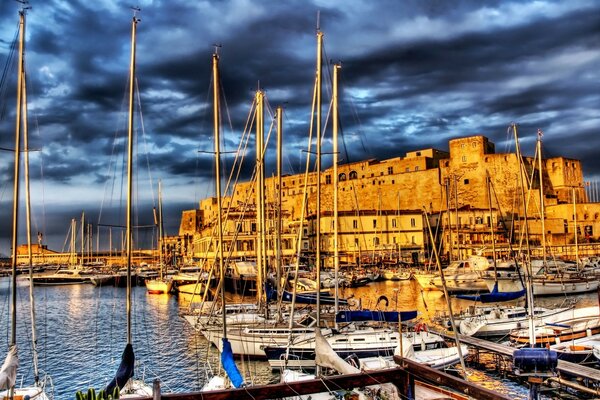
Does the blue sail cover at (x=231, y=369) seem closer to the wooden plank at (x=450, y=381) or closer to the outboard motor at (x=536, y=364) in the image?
the wooden plank at (x=450, y=381)

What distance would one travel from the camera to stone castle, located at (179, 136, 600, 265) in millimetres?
69938

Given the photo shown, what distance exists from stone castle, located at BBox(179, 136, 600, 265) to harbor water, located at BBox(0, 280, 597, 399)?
16757 millimetres

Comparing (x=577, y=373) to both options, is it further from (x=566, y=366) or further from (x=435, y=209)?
(x=435, y=209)

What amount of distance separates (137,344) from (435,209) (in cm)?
6781

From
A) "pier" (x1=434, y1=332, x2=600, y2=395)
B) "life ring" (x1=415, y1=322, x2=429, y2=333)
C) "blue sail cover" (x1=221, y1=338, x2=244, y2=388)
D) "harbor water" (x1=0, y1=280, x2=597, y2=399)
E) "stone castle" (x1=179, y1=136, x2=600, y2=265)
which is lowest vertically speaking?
"harbor water" (x1=0, y1=280, x2=597, y2=399)

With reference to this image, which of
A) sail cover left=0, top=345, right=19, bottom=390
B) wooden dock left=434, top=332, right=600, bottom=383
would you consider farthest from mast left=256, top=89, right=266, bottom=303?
sail cover left=0, top=345, right=19, bottom=390

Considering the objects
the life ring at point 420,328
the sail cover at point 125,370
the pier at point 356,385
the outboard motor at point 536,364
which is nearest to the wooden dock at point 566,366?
the life ring at point 420,328

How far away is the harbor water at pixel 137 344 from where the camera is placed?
19938mm

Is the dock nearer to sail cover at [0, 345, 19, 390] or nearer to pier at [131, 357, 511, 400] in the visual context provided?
pier at [131, 357, 511, 400]

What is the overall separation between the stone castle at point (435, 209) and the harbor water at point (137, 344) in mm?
16757

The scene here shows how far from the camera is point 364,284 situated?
57000 mm

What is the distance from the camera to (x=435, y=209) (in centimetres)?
8750

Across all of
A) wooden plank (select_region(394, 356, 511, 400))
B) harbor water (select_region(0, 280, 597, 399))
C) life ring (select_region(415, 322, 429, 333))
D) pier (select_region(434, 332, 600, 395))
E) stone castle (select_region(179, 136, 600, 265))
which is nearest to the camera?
wooden plank (select_region(394, 356, 511, 400))

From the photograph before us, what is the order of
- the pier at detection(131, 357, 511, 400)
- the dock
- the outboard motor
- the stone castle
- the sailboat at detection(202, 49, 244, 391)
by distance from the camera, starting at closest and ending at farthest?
the pier at detection(131, 357, 511, 400) < the outboard motor < the sailboat at detection(202, 49, 244, 391) < the dock < the stone castle
